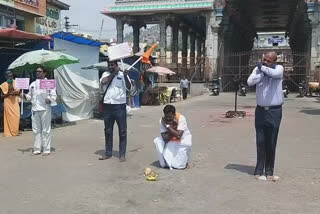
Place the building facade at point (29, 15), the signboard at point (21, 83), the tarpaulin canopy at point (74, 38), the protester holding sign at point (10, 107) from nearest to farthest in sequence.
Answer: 1. the signboard at point (21, 83)
2. the protester holding sign at point (10, 107)
3. the tarpaulin canopy at point (74, 38)
4. the building facade at point (29, 15)

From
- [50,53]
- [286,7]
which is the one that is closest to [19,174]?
[50,53]

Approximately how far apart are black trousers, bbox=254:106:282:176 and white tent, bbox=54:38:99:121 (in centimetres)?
847

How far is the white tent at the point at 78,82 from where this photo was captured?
14123 mm

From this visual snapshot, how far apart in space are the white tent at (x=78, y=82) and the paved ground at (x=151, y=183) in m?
3.68

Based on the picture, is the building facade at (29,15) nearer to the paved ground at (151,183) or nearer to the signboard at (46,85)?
the signboard at (46,85)

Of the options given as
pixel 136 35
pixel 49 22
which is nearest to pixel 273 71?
pixel 49 22

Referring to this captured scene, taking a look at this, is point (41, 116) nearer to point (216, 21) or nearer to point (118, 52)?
point (118, 52)

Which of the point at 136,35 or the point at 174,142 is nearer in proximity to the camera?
the point at 174,142

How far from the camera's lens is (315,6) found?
33.6m

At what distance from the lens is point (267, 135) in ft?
21.2

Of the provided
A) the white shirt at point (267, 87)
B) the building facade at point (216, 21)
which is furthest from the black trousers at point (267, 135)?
the building facade at point (216, 21)

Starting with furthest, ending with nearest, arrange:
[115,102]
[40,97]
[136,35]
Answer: [136,35], [40,97], [115,102]

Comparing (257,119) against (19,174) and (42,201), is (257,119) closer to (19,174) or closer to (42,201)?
(42,201)

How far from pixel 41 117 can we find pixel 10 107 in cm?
331
